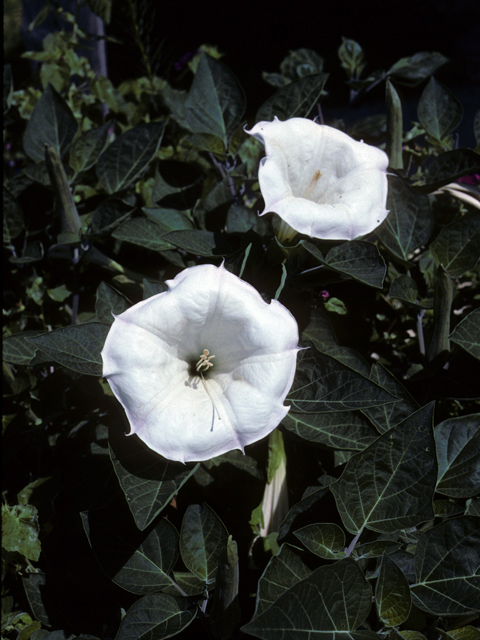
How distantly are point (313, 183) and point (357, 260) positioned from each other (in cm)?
14

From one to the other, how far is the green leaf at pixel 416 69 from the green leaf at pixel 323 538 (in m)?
0.96

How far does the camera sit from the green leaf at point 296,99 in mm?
881

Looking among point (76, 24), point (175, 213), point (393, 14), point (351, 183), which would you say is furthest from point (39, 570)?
point (393, 14)

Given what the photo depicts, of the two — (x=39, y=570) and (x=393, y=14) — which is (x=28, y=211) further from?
(x=393, y=14)

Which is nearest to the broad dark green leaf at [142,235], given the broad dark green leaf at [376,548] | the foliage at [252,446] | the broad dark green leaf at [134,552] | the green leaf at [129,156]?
the foliage at [252,446]

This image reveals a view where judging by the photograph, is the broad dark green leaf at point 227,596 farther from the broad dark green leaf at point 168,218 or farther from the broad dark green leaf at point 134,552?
the broad dark green leaf at point 168,218

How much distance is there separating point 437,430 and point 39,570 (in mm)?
608

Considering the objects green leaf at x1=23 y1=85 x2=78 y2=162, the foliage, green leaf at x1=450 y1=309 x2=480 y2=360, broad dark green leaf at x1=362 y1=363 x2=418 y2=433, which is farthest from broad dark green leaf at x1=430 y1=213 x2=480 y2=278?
green leaf at x1=23 y1=85 x2=78 y2=162

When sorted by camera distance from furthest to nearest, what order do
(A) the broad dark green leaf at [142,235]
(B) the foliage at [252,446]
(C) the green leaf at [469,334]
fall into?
(A) the broad dark green leaf at [142,235], (C) the green leaf at [469,334], (B) the foliage at [252,446]

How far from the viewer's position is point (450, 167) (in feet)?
A: 2.88

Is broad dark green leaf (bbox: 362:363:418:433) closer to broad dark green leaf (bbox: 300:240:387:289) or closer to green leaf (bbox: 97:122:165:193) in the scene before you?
broad dark green leaf (bbox: 300:240:387:289)

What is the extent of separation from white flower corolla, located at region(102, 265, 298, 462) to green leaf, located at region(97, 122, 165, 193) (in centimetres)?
43

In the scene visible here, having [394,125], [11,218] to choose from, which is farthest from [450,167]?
[11,218]

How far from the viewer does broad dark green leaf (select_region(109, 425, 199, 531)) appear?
555mm
